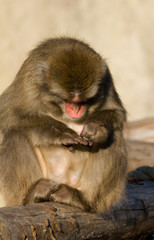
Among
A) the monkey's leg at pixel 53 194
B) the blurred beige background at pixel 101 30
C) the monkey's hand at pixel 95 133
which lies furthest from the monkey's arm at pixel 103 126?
the blurred beige background at pixel 101 30

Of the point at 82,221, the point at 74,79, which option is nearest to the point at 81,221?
the point at 82,221

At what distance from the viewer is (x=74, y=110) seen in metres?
4.04

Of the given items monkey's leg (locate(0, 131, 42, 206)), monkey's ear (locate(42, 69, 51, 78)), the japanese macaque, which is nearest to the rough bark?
the japanese macaque

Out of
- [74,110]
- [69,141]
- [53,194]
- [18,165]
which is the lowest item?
[53,194]

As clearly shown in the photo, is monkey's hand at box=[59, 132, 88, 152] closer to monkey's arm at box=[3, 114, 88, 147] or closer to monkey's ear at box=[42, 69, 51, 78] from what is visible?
monkey's arm at box=[3, 114, 88, 147]

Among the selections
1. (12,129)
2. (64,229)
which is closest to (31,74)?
(12,129)

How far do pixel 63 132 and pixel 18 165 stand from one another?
415 millimetres

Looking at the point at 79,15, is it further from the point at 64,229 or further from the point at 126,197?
the point at 64,229

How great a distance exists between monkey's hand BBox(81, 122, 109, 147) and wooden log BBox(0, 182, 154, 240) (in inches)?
20.7

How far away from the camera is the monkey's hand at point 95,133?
4.00 metres

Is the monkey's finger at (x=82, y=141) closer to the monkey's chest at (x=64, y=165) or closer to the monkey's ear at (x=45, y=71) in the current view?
the monkey's chest at (x=64, y=165)

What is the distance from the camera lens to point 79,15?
46.3 ft

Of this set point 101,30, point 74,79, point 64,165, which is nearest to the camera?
point 74,79

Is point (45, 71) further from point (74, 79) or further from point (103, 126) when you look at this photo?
point (103, 126)
